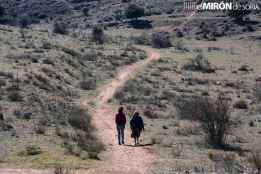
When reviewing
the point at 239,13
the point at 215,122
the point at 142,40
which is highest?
the point at 239,13

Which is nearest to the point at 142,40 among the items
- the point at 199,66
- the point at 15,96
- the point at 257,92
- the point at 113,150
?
the point at 199,66

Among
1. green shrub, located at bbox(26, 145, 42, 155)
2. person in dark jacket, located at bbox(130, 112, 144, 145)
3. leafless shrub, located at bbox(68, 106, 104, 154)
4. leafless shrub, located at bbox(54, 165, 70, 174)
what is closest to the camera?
leafless shrub, located at bbox(54, 165, 70, 174)

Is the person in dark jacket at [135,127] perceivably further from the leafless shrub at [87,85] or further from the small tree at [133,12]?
the small tree at [133,12]

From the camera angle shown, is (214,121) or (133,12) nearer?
(214,121)

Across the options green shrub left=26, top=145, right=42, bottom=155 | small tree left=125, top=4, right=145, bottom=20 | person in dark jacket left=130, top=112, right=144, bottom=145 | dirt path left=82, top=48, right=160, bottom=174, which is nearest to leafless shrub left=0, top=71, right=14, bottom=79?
dirt path left=82, top=48, right=160, bottom=174

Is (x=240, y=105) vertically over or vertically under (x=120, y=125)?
under

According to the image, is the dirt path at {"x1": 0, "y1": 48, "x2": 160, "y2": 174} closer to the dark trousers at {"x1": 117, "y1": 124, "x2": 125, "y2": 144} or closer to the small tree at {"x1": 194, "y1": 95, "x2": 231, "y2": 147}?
the dark trousers at {"x1": 117, "y1": 124, "x2": 125, "y2": 144}

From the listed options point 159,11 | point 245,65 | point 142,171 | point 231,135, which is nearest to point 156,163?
point 142,171

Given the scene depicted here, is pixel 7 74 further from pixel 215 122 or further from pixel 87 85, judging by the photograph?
pixel 215 122

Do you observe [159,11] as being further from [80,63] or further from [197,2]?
[80,63]

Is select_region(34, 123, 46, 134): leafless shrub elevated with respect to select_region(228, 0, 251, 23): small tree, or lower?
lower

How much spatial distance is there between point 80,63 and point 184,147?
34672 mm

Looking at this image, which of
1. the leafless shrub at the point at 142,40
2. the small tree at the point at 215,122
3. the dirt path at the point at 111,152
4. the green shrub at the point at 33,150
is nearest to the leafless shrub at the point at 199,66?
the dirt path at the point at 111,152

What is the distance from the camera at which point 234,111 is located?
4041 cm
